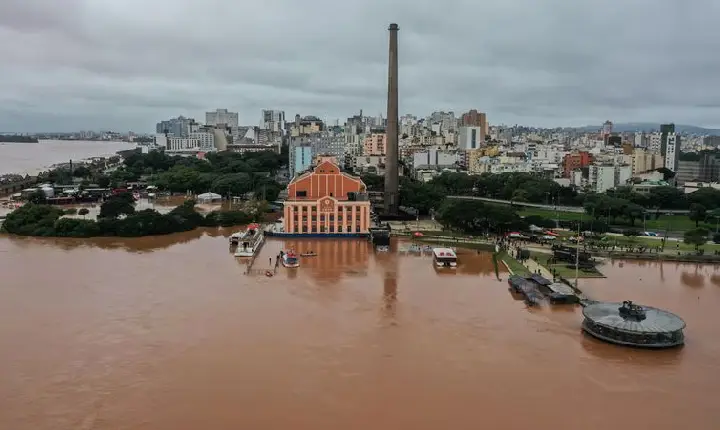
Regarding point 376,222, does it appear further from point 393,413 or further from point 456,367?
point 393,413

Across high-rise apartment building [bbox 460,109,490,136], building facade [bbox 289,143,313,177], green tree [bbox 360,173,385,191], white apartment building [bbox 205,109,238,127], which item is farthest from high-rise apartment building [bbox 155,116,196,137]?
green tree [bbox 360,173,385,191]

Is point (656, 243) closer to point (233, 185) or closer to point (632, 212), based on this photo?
point (632, 212)


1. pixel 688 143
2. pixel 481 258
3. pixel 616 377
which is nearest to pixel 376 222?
pixel 481 258

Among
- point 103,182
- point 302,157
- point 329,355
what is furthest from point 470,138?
point 329,355

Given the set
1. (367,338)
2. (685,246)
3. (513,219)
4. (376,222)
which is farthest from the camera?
Answer: (376,222)

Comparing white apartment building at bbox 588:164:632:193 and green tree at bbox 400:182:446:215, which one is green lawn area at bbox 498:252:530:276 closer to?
green tree at bbox 400:182:446:215

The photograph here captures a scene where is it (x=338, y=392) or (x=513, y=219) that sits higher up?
(x=513, y=219)

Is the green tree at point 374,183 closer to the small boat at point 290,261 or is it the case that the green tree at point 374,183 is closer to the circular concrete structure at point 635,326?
the small boat at point 290,261
